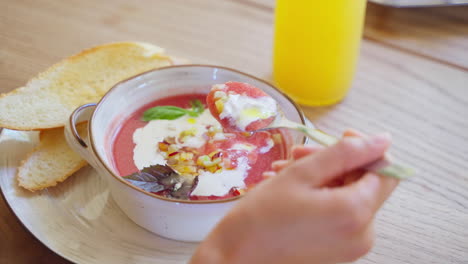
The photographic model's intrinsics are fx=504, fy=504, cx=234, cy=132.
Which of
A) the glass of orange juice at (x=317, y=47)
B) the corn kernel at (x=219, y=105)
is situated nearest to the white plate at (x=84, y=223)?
the corn kernel at (x=219, y=105)

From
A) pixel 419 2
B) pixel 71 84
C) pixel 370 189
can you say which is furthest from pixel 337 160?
pixel 419 2

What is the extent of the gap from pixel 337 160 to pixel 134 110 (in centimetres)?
93

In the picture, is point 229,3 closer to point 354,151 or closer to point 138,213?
point 138,213

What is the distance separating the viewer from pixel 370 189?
30.9 inches

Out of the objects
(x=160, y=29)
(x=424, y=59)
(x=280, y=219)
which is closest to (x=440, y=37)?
(x=424, y=59)

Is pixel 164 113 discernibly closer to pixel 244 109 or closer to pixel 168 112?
pixel 168 112

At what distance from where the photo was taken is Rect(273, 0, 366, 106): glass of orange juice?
1609 mm

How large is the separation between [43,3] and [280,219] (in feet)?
6.19

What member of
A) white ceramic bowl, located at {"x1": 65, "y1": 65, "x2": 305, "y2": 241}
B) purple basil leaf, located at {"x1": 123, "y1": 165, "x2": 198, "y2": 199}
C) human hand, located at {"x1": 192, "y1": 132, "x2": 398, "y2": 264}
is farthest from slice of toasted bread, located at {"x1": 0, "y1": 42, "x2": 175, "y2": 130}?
human hand, located at {"x1": 192, "y1": 132, "x2": 398, "y2": 264}

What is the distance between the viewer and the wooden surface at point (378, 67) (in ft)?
4.35

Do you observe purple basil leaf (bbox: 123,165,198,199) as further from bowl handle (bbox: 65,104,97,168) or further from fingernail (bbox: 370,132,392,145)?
fingernail (bbox: 370,132,392,145)

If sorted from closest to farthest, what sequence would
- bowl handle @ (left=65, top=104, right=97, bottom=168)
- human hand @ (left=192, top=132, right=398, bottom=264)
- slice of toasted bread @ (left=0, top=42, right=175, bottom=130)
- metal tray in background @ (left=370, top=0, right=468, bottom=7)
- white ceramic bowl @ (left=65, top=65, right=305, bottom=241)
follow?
human hand @ (left=192, top=132, right=398, bottom=264) < white ceramic bowl @ (left=65, top=65, right=305, bottom=241) < bowl handle @ (left=65, top=104, right=97, bottom=168) < slice of toasted bread @ (left=0, top=42, right=175, bottom=130) < metal tray in background @ (left=370, top=0, right=468, bottom=7)

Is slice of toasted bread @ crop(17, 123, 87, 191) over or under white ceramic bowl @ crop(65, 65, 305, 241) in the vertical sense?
under

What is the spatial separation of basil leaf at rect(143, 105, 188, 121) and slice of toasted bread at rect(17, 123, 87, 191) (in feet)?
0.80
